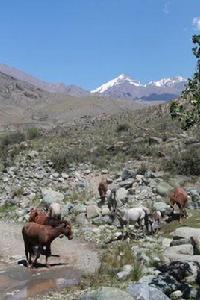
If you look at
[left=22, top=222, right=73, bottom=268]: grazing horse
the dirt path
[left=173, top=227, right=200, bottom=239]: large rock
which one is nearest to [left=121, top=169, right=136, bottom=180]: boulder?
the dirt path

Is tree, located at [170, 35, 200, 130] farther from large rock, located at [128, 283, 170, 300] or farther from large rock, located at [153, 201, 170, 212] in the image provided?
large rock, located at [153, 201, 170, 212]

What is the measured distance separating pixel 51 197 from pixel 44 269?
1308 centimetres

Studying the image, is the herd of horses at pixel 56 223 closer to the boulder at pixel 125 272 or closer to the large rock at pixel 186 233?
the large rock at pixel 186 233

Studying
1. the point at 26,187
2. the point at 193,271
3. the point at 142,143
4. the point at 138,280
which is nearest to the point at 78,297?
the point at 138,280

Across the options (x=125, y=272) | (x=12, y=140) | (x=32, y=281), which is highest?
(x=12, y=140)

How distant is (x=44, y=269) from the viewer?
20297mm

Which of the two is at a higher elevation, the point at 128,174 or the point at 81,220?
the point at 128,174

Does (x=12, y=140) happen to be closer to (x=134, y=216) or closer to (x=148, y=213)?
(x=148, y=213)

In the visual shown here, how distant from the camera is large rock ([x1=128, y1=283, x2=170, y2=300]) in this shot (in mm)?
14828

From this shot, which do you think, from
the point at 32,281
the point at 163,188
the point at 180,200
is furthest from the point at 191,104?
the point at 163,188

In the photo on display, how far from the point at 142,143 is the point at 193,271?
33.1 meters

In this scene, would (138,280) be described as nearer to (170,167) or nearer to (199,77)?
(199,77)

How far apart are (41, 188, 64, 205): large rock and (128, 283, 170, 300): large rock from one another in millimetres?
17101

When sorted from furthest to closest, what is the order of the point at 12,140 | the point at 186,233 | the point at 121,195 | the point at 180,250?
the point at 12,140, the point at 121,195, the point at 186,233, the point at 180,250
